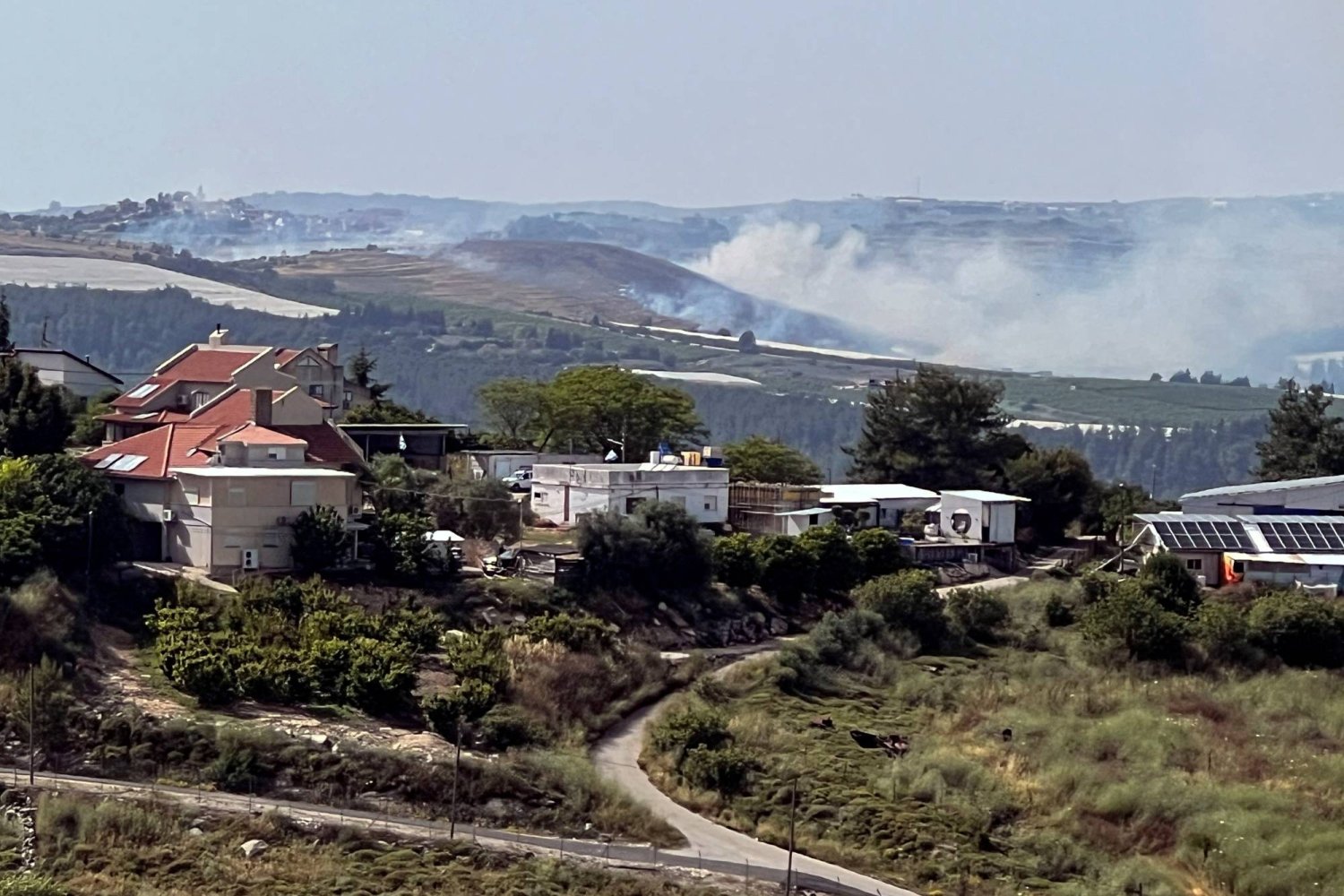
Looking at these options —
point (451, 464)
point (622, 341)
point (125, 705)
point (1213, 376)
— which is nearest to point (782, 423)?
Answer: point (622, 341)

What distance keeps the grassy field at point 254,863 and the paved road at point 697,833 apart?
5.18 feet

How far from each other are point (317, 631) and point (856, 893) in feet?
32.8

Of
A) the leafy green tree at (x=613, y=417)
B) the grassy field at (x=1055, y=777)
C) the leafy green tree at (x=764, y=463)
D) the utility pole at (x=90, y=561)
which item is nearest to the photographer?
the grassy field at (x=1055, y=777)

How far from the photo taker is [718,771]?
31828mm

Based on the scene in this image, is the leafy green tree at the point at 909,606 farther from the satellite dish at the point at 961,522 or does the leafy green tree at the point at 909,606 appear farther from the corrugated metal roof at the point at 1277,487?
the corrugated metal roof at the point at 1277,487

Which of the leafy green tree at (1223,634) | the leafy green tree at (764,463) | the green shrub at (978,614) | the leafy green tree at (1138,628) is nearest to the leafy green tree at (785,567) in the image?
the green shrub at (978,614)

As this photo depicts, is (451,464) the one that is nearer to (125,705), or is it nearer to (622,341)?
(125,705)

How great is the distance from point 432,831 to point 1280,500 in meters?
26.1

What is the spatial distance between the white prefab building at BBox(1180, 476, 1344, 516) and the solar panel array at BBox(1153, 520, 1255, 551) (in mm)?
2565

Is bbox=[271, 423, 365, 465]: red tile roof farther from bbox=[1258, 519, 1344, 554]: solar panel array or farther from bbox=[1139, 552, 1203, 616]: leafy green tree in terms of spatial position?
bbox=[1258, 519, 1344, 554]: solar panel array

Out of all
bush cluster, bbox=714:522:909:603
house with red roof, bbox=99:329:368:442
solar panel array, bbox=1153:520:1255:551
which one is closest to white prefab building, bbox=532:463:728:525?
bush cluster, bbox=714:522:909:603

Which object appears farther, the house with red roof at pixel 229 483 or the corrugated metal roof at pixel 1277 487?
the corrugated metal roof at pixel 1277 487

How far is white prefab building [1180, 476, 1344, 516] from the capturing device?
49.5 metres

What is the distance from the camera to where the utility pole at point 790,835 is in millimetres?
27453
